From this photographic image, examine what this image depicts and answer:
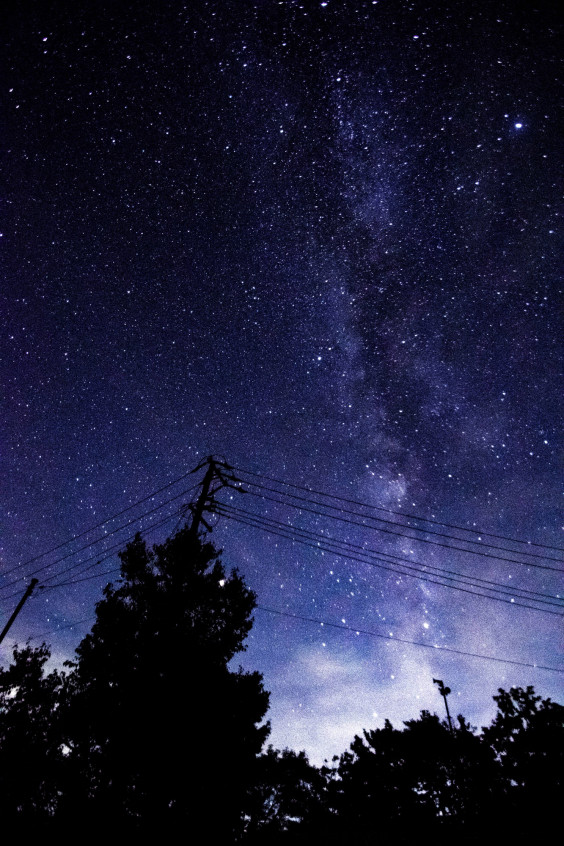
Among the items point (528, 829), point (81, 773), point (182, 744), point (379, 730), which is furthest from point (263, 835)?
point (379, 730)

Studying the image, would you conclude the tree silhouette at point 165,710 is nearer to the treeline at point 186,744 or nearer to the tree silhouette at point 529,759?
the treeline at point 186,744

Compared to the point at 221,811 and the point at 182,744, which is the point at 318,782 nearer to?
the point at 221,811

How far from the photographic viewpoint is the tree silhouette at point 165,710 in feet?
41.0

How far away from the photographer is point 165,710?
1300cm

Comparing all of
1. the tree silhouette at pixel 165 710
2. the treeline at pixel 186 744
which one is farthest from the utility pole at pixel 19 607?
the tree silhouette at pixel 165 710

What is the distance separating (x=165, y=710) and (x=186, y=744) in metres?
1.30

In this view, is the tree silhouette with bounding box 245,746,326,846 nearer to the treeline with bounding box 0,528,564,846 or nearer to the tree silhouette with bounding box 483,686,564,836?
the treeline with bounding box 0,528,564,846

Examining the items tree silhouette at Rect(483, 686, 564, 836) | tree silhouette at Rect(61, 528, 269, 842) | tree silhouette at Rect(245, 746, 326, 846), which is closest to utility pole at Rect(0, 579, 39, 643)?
tree silhouette at Rect(61, 528, 269, 842)

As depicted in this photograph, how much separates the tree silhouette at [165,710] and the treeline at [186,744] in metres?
0.05

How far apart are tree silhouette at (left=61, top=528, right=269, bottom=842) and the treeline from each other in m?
0.05

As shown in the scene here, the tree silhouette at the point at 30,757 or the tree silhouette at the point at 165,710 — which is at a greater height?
the tree silhouette at the point at 165,710

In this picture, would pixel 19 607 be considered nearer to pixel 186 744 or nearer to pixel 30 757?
pixel 30 757

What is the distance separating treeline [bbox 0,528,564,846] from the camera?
12.2m

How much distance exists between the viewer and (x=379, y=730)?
80.9 ft
